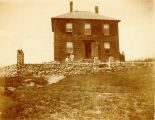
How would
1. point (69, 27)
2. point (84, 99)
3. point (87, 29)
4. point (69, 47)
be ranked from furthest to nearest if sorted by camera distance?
point (87, 29) < point (69, 27) < point (69, 47) < point (84, 99)

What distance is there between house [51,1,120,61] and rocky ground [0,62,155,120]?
4695 millimetres

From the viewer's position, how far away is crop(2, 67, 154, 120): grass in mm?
7605

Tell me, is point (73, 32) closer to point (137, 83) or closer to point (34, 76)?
point (34, 76)

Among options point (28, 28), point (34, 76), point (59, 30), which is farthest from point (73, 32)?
point (28, 28)

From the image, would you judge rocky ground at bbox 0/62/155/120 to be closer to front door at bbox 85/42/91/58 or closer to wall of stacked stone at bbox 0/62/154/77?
wall of stacked stone at bbox 0/62/154/77

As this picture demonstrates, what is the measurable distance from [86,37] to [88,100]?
608 cm

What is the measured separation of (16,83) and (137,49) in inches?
103

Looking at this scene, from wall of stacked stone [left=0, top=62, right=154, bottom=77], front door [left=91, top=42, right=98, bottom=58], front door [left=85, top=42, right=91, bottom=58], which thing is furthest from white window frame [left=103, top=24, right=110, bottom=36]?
wall of stacked stone [left=0, top=62, right=154, bottom=77]

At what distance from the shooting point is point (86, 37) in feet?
45.3

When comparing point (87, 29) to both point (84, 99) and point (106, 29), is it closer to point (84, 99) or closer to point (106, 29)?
point (106, 29)

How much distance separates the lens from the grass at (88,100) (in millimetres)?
7605

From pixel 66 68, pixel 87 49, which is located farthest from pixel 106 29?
pixel 66 68

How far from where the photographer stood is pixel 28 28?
8234 mm

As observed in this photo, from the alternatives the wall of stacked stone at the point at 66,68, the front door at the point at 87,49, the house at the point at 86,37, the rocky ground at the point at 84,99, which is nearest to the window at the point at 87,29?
the house at the point at 86,37
